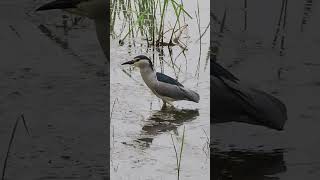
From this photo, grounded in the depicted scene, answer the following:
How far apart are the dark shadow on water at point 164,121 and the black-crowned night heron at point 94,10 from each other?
1.11m

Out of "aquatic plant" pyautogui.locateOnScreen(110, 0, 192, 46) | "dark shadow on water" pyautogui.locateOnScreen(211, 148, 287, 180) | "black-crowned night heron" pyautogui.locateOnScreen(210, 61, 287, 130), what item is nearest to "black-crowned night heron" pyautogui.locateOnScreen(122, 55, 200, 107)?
"black-crowned night heron" pyautogui.locateOnScreen(210, 61, 287, 130)

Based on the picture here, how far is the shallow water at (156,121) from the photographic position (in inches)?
163

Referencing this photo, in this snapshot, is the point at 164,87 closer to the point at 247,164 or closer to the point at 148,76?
the point at 148,76

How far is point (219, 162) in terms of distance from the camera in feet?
13.9

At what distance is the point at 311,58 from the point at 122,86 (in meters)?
1.12

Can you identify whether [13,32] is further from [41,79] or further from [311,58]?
[311,58]

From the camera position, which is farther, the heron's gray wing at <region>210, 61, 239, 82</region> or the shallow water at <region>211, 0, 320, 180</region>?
the heron's gray wing at <region>210, 61, 239, 82</region>

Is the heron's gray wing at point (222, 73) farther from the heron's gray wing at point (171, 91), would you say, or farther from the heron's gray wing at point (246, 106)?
the heron's gray wing at point (171, 91)

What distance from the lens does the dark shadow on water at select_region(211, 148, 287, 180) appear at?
4.14 metres

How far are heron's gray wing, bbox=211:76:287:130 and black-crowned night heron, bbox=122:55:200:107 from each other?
0.13 m

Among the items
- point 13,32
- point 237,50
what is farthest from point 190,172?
point 13,32

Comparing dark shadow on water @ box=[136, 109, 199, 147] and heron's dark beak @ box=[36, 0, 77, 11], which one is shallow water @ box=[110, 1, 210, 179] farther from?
heron's dark beak @ box=[36, 0, 77, 11]

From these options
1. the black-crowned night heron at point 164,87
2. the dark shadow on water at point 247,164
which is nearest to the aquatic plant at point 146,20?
the black-crowned night heron at point 164,87

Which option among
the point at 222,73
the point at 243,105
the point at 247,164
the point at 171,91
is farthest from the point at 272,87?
the point at 247,164
